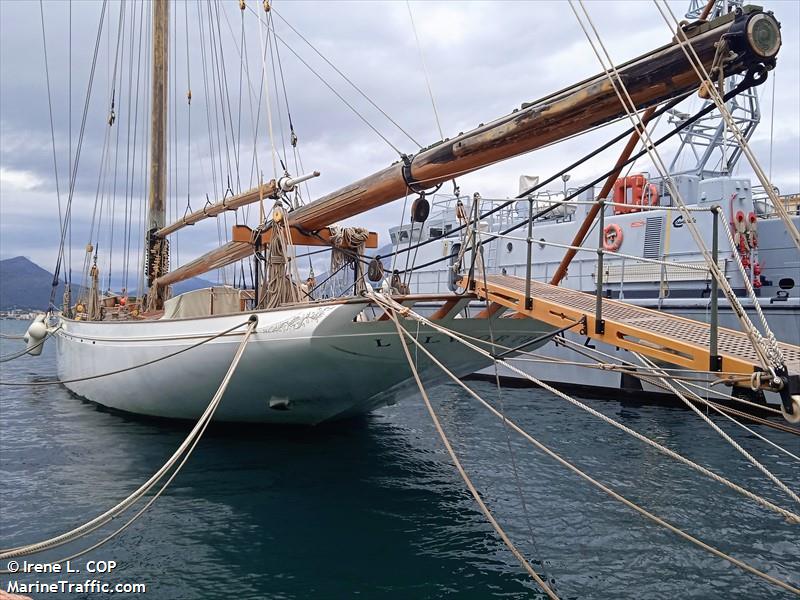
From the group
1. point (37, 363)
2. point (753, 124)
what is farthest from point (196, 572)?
point (37, 363)

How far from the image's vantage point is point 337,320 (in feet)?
27.2

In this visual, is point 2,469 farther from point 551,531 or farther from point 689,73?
point 689,73

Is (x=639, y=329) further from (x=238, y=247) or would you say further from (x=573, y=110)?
(x=238, y=247)

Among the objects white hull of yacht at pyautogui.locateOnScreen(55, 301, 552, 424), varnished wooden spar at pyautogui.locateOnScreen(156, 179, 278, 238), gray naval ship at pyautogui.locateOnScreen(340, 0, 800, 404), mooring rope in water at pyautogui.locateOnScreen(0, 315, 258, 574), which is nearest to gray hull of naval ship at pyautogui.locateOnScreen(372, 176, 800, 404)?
gray naval ship at pyautogui.locateOnScreen(340, 0, 800, 404)

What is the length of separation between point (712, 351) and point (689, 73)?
263 centimetres

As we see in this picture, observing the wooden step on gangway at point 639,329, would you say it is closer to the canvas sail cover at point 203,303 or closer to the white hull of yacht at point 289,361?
the white hull of yacht at point 289,361

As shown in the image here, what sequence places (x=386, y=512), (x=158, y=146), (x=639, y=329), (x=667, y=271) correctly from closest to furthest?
1. (x=639, y=329)
2. (x=386, y=512)
3. (x=158, y=146)
4. (x=667, y=271)

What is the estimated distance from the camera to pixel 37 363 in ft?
110

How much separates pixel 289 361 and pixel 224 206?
22.8 ft

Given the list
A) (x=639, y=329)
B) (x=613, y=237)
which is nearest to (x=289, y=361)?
(x=639, y=329)

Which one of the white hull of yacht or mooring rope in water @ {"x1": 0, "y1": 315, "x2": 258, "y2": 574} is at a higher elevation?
the white hull of yacht

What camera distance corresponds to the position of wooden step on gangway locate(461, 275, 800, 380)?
5941 millimetres

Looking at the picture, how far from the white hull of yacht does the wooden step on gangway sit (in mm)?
750

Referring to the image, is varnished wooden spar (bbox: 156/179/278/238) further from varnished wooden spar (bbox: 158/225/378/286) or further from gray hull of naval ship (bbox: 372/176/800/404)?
gray hull of naval ship (bbox: 372/176/800/404)
